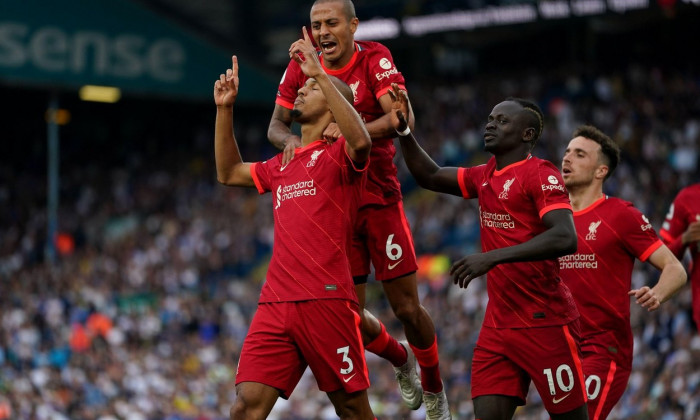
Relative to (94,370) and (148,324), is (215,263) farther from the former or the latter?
(94,370)

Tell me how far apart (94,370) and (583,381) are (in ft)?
52.0

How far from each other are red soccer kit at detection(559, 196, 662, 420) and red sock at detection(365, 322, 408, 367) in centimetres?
139

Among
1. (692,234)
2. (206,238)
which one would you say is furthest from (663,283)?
(206,238)

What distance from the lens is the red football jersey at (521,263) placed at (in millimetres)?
7230

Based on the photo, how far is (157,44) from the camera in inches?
1152

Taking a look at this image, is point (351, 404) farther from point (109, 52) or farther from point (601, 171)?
point (109, 52)

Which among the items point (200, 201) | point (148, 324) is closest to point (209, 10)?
point (200, 201)

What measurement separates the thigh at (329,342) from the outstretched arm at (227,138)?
1137 mm

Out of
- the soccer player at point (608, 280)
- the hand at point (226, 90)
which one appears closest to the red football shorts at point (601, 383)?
the soccer player at point (608, 280)

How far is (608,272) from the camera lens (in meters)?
8.13

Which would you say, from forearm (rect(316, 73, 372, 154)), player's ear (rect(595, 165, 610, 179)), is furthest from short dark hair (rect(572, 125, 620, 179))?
forearm (rect(316, 73, 372, 154))

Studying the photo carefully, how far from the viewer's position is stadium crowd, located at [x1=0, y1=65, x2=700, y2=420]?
17.8 m

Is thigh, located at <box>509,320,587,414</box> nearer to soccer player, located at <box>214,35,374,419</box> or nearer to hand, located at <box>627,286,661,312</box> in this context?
hand, located at <box>627,286,661,312</box>

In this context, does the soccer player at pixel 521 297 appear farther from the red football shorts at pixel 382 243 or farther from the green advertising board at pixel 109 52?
the green advertising board at pixel 109 52
